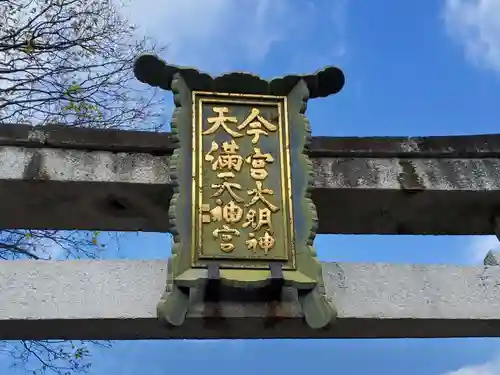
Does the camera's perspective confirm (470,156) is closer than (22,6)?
Yes

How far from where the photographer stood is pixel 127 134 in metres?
3.19

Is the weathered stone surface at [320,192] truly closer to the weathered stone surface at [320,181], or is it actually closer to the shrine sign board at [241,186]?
the weathered stone surface at [320,181]

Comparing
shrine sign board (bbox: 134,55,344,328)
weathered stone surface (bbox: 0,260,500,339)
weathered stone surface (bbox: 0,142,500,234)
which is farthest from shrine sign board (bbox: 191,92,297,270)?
weathered stone surface (bbox: 0,142,500,234)

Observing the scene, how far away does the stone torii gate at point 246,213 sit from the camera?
8.68ft

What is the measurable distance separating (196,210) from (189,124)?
0.46 metres

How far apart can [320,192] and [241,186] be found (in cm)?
54

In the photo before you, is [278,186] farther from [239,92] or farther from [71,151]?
[71,151]

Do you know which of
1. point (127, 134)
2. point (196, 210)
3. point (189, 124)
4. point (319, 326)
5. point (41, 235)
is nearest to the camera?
point (319, 326)

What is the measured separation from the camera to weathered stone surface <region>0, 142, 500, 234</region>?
3.07m

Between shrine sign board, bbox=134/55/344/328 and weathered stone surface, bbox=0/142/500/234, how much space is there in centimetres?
32

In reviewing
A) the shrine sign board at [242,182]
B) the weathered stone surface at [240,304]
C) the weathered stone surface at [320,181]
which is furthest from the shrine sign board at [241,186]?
the weathered stone surface at [320,181]

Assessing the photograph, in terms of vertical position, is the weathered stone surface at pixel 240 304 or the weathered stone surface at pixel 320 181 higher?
the weathered stone surface at pixel 320 181

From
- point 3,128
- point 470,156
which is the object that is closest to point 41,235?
point 3,128

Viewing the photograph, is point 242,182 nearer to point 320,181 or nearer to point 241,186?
point 241,186
